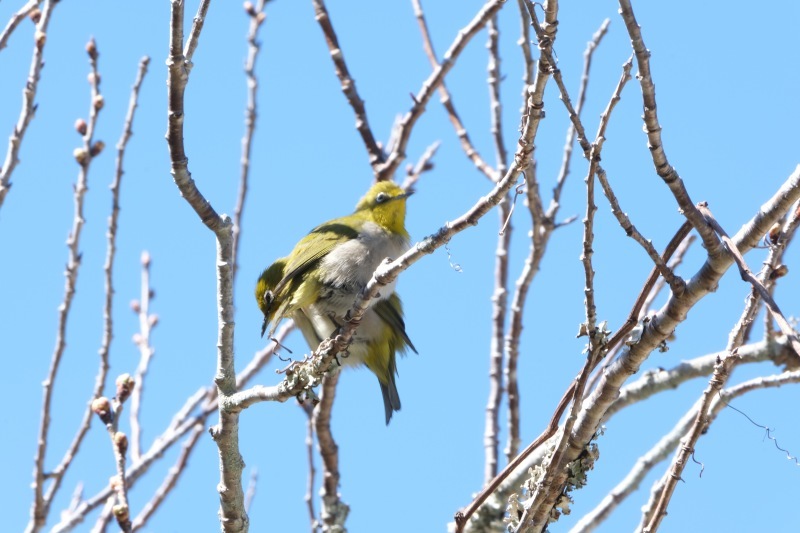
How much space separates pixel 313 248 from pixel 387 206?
0.84 meters

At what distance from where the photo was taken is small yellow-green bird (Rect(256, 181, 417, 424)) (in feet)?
16.1

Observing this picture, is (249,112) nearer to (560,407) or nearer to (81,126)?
(81,126)

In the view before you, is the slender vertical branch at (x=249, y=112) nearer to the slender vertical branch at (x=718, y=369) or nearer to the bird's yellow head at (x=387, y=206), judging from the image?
the bird's yellow head at (x=387, y=206)

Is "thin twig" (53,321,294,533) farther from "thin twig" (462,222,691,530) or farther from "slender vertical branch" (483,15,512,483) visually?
"thin twig" (462,222,691,530)

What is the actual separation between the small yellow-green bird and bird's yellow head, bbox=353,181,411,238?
10 centimetres

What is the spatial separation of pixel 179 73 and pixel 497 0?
251 cm

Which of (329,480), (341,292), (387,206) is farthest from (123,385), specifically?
(387,206)

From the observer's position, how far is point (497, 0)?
472 centimetres

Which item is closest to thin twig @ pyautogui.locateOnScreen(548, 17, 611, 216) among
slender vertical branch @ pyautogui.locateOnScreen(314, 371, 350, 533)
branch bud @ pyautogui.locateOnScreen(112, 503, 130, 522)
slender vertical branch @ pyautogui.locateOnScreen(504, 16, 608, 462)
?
slender vertical branch @ pyautogui.locateOnScreen(504, 16, 608, 462)

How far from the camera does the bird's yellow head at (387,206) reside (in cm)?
577

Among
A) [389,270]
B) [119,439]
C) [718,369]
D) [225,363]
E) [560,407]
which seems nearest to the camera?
[718,369]

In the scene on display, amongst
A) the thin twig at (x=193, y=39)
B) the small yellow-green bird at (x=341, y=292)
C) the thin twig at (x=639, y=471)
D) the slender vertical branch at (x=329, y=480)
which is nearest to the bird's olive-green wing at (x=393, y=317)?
the small yellow-green bird at (x=341, y=292)

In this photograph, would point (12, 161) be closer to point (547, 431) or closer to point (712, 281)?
point (547, 431)

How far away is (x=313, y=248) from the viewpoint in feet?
16.7
